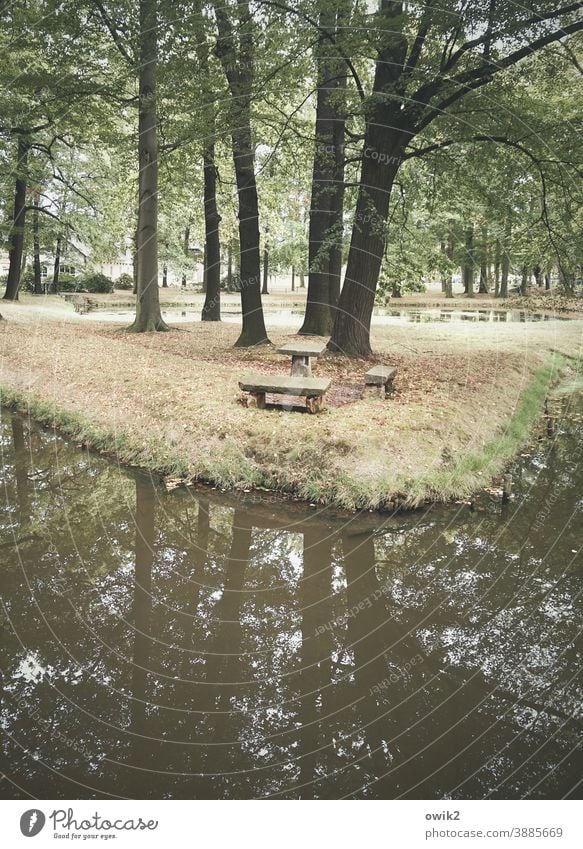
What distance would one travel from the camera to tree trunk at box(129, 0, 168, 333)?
15984 mm

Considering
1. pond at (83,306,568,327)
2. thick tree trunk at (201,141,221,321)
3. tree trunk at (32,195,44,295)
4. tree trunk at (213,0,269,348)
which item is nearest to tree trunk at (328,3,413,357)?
tree trunk at (213,0,269,348)

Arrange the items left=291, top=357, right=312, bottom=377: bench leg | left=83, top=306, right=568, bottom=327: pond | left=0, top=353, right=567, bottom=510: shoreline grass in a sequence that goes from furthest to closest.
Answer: left=83, top=306, right=568, bottom=327: pond, left=291, top=357, right=312, bottom=377: bench leg, left=0, top=353, right=567, bottom=510: shoreline grass

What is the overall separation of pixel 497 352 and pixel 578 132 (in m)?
6.54

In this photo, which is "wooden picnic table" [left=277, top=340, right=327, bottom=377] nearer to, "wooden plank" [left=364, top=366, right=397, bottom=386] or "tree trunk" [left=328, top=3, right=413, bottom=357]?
"wooden plank" [left=364, top=366, right=397, bottom=386]

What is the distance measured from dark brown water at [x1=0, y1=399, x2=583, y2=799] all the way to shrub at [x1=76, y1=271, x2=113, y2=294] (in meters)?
34.8

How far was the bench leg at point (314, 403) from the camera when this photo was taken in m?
9.01

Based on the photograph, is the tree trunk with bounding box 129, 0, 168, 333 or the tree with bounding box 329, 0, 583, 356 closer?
the tree with bounding box 329, 0, 583, 356

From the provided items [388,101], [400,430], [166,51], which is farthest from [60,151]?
[400,430]

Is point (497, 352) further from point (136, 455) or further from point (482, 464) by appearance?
point (136, 455)

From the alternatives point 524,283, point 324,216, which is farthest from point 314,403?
point 524,283

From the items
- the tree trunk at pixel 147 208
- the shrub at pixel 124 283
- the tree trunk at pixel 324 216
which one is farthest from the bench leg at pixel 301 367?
the shrub at pixel 124 283

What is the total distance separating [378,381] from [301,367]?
56.1 inches

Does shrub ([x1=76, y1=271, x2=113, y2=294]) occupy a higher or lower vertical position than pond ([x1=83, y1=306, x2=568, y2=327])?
higher

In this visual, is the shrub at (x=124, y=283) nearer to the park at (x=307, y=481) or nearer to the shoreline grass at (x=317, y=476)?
the park at (x=307, y=481)
